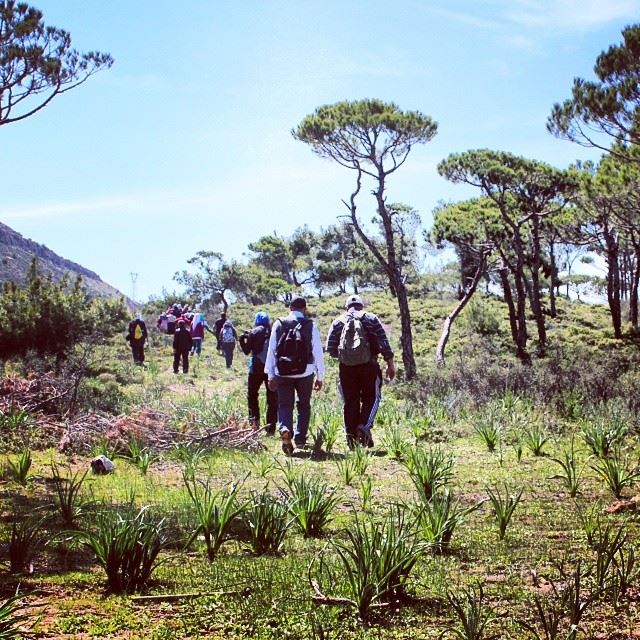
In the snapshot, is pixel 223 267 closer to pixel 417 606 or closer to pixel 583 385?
pixel 583 385

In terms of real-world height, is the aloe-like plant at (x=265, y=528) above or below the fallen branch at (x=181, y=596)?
above

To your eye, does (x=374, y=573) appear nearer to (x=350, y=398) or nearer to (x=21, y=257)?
(x=350, y=398)

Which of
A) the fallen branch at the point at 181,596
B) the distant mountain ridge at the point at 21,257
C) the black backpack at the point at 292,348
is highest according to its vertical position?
the distant mountain ridge at the point at 21,257

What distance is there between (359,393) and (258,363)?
1811 mm

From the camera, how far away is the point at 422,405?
11.2 meters

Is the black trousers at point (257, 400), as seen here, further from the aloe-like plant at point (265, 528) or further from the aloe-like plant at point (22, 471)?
the aloe-like plant at point (265, 528)

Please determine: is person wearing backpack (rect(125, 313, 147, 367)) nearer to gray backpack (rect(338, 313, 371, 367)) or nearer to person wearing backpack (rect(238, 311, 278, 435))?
person wearing backpack (rect(238, 311, 278, 435))

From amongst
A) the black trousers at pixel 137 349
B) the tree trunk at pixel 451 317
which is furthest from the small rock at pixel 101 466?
the tree trunk at pixel 451 317

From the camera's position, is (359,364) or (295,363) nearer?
(359,364)

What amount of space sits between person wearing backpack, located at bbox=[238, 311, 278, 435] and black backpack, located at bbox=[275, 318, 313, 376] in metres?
1.08

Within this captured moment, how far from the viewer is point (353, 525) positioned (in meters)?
4.50

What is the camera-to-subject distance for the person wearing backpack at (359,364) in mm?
7820

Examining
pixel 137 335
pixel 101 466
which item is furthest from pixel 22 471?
pixel 137 335

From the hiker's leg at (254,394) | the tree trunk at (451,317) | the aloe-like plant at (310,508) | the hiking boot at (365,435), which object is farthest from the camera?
the tree trunk at (451,317)
